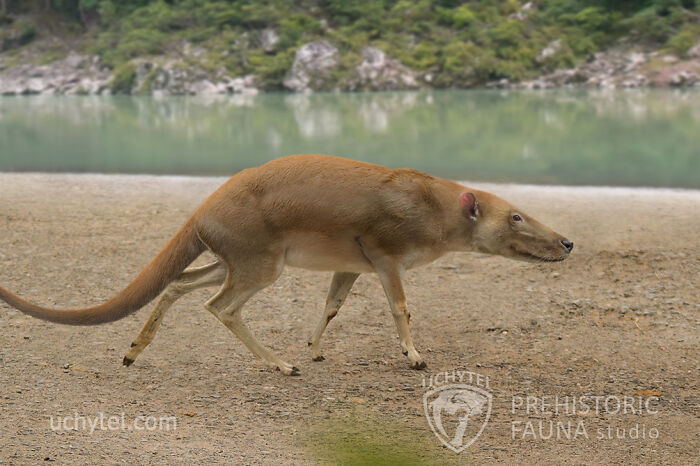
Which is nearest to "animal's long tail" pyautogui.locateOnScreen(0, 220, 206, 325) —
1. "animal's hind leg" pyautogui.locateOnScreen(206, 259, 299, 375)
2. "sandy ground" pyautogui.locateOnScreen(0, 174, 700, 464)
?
"animal's hind leg" pyautogui.locateOnScreen(206, 259, 299, 375)

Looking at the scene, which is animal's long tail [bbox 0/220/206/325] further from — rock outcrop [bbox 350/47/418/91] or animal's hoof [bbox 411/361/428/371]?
rock outcrop [bbox 350/47/418/91]

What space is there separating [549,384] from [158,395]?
2.42 m

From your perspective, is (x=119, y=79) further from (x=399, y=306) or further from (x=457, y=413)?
(x=457, y=413)

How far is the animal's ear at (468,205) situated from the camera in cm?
515

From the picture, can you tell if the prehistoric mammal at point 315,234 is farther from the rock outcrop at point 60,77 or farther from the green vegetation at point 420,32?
the rock outcrop at point 60,77

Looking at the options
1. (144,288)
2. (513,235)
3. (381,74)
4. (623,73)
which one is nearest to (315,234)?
(144,288)

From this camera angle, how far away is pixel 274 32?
39.8m

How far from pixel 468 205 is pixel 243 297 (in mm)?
1510

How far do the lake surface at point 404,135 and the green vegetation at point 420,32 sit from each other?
444 centimetres

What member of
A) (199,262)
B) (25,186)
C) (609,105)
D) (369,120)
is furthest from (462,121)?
(199,262)

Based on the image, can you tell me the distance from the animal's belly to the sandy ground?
763 millimetres

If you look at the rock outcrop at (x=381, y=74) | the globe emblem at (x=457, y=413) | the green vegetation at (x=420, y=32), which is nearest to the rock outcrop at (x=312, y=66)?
the green vegetation at (x=420, y=32)

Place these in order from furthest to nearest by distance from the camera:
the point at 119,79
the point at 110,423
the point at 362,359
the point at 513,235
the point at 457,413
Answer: the point at 119,79 < the point at 362,359 < the point at 513,235 < the point at 457,413 < the point at 110,423

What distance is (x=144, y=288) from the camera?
5.00 metres
